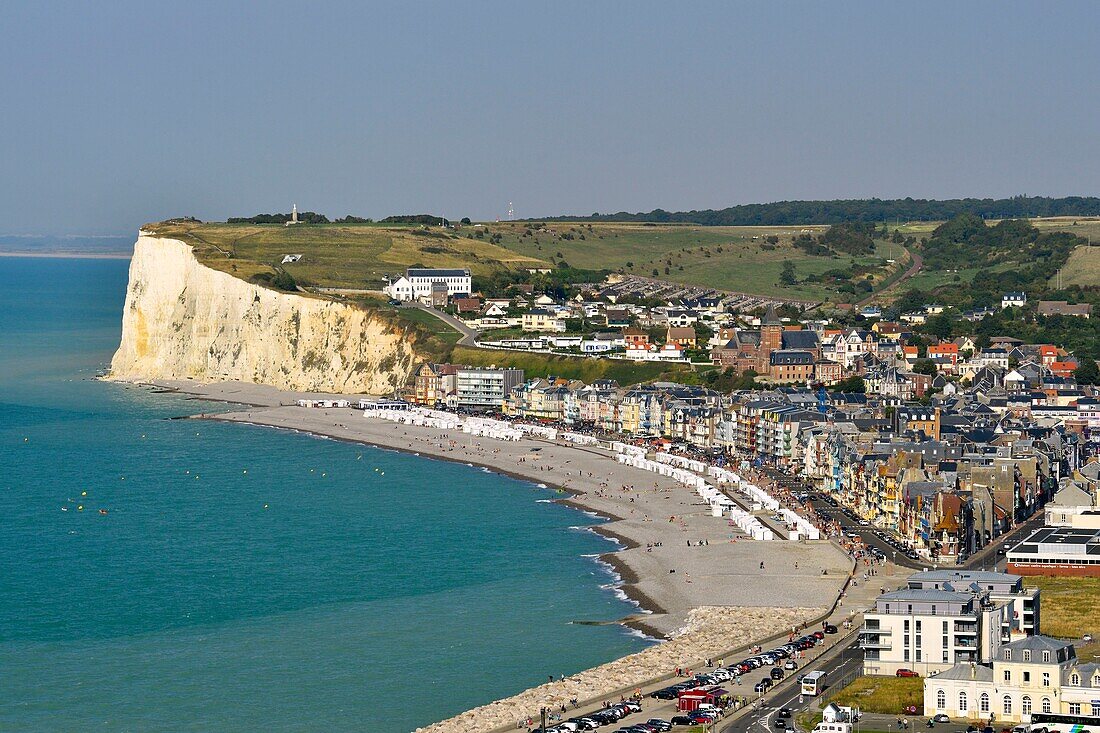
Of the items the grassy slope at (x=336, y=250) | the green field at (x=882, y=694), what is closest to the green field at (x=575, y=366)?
the grassy slope at (x=336, y=250)

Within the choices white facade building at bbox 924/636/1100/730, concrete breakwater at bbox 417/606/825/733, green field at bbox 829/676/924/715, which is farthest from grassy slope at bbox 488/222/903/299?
white facade building at bbox 924/636/1100/730

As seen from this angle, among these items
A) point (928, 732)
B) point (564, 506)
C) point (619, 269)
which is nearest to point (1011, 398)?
point (564, 506)

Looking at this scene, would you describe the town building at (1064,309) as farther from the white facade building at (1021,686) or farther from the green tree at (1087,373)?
the white facade building at (1021,686)

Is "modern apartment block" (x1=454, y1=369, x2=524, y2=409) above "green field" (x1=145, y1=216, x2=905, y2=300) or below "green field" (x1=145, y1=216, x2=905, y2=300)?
below

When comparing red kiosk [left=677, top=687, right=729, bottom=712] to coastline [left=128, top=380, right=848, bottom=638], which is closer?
red kiosk [left=677, top=687, right=729, bottom=712]

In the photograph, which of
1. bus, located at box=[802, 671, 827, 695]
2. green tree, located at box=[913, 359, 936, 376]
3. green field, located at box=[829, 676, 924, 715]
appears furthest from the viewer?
green tree, located at box=[913, 359, 936, 376]

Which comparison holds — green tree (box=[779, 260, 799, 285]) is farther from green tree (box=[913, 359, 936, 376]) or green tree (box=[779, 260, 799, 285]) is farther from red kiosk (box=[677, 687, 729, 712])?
red kiosk (box=[677, 687, 729, 712])

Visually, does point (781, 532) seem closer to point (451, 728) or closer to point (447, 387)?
point (451, 728)
